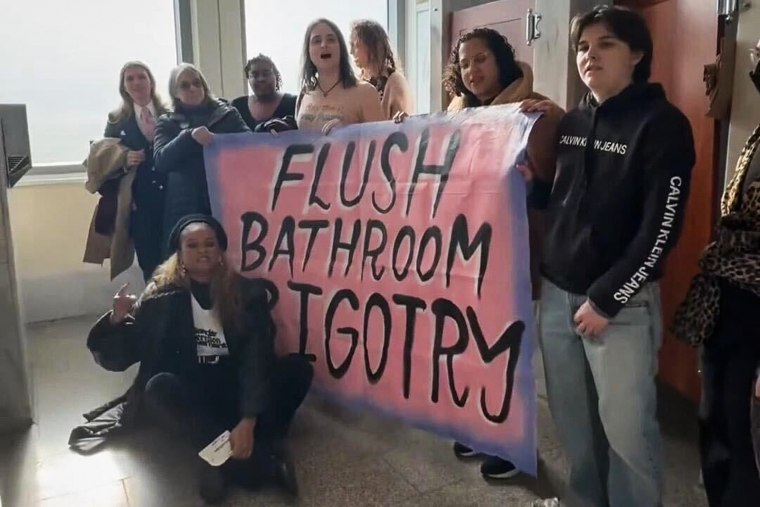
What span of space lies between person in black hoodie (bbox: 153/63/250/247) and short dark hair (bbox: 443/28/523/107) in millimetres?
985

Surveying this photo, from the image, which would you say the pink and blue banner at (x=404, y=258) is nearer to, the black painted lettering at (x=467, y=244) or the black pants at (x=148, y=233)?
the black painted lettering at (x=467, y=244)

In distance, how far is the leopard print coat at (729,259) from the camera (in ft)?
4.43

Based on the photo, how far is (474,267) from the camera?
1.87 meters

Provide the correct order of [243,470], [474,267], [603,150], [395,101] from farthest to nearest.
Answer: [395,101] < [243,470] < [474,267] < [603,150]

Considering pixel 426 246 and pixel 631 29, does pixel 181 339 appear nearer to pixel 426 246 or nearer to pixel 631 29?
pixel 426 246

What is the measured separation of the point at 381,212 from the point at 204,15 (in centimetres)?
224

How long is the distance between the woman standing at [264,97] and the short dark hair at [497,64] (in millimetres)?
930

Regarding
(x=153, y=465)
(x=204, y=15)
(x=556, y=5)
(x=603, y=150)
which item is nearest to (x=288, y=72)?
(x=204, y=15)

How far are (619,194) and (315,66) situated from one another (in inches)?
51.3

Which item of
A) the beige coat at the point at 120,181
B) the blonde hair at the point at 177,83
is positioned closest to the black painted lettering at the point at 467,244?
the blonde hair at the point at 177,83

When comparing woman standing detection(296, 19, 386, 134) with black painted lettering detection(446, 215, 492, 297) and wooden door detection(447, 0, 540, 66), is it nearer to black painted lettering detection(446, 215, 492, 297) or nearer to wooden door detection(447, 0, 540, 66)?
black painted lettering detection(446, 215, 492, 297)

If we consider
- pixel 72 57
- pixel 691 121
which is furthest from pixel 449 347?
pixel 72 57

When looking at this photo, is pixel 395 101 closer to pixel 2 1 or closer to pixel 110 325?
pixel 110 325

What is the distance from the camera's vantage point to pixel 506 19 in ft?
10.6
